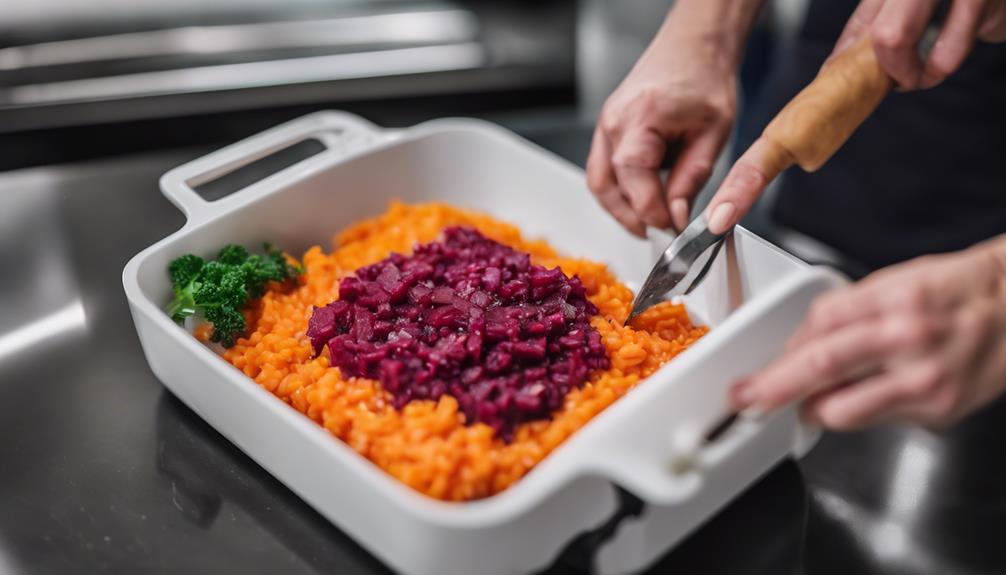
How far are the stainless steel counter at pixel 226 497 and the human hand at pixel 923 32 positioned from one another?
0.60m

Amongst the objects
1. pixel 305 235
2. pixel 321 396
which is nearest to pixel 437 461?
pixel 321 396

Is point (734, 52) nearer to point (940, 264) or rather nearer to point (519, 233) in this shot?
point (519, 233)

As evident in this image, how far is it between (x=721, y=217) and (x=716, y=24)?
1.79 feet

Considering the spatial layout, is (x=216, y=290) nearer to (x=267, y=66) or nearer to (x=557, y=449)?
(x=557, y=449)

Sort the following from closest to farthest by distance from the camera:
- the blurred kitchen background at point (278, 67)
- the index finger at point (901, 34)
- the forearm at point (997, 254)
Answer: the forearm at point (997, 254), the index finger at point (901, 34), the blurred kitchen background at point (278, 67)

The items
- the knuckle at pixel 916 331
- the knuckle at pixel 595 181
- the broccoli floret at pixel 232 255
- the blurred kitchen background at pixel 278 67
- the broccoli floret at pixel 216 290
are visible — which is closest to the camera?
the knuckle at pixel 916 331

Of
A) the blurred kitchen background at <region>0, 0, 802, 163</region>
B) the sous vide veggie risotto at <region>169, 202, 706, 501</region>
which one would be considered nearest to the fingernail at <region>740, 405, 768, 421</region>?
the sous vide veggie risotto at <region>169, 202, 706, 501</region>

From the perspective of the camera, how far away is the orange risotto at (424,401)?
1.27 metres

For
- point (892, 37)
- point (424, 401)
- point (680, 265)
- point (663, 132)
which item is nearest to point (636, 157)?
point (663, 132)

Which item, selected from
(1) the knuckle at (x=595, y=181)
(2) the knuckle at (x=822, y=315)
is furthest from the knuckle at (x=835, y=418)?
(1) the knuckle at (x=595, y=181)

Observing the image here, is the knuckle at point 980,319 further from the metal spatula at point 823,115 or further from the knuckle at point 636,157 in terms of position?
the knuckle at point 636,157

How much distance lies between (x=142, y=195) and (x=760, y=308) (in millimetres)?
1561

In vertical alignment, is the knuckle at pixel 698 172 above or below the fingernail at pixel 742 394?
below

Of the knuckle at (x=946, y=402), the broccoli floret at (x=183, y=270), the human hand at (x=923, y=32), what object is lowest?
the broccoli floret at (x=183, y=270)
